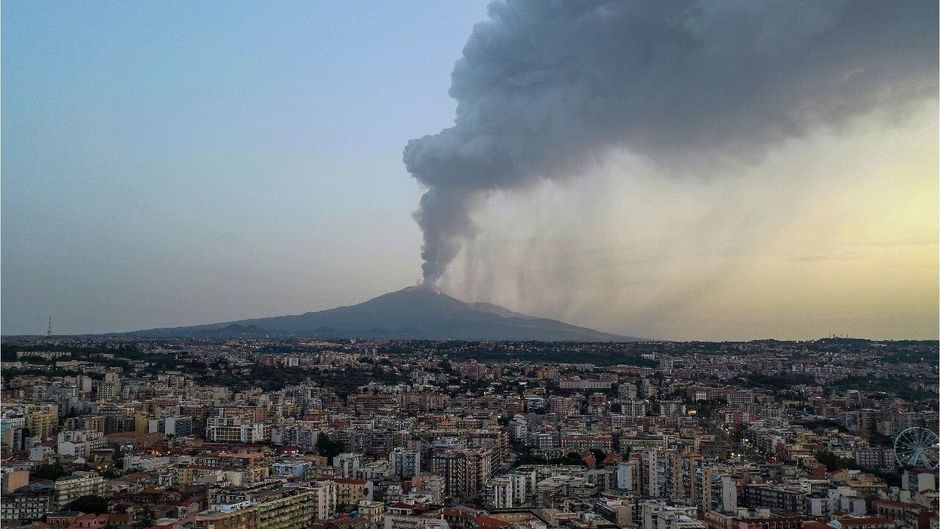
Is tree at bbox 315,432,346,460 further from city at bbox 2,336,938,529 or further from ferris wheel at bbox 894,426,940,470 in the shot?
ferris wheel at bbox 894,426,940,470

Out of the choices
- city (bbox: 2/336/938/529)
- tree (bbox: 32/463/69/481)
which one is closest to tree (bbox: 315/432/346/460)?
city (bbox: 2/336/938/529)

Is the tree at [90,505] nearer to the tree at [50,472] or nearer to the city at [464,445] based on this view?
the city at [464,445]

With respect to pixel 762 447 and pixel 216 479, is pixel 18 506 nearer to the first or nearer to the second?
pixel 216 479

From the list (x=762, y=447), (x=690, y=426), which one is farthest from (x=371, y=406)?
(x=762, y=447)

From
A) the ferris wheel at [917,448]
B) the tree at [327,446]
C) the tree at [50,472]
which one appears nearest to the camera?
the tree at [50,472]

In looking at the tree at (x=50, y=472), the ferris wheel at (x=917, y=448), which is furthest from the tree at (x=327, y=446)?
the ferris wheel at (x=917, y=448)

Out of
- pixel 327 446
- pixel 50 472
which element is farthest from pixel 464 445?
pixel 50 472
